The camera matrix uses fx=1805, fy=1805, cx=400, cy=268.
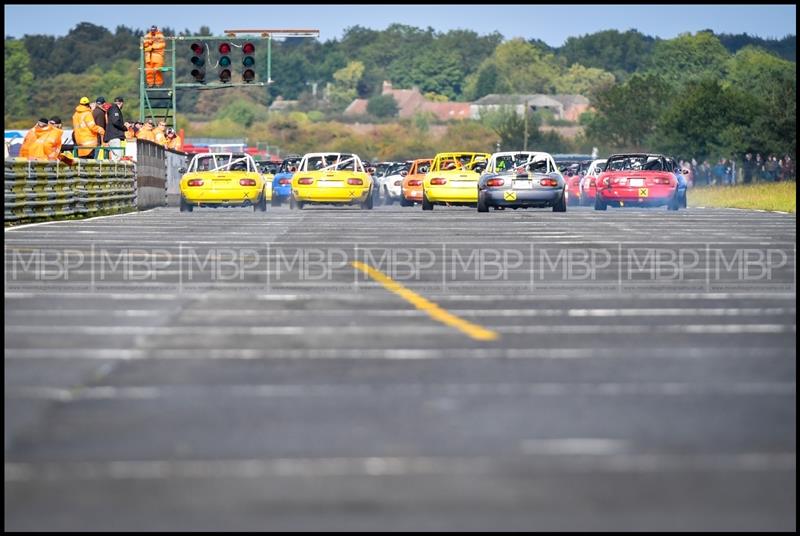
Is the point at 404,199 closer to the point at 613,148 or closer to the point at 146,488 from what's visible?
the point at 146,488

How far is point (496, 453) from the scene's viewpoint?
768cm

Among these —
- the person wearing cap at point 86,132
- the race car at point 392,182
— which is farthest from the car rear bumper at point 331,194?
the race car at point 392,182

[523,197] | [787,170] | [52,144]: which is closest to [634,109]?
[787,170]

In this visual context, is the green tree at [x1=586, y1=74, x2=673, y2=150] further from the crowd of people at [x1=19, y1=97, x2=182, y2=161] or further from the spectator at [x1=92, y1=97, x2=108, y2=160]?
the spectator at [x1=92, y1=97, x2=108, y2=160]

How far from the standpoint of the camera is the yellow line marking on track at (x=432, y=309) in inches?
494

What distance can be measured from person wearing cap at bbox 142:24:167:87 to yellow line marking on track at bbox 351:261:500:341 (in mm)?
36039

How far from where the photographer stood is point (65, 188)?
113 ft

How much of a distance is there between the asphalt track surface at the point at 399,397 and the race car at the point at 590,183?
88.9 feet

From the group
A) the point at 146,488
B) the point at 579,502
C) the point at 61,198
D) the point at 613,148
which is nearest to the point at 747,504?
the point at 579,502

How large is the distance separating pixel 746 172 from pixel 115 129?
40.5 meters

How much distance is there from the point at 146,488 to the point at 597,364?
4396 mm

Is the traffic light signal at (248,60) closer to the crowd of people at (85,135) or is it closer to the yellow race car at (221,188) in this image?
the crowd of people at (85,135)

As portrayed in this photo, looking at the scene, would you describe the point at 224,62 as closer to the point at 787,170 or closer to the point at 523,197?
the point at 523,197

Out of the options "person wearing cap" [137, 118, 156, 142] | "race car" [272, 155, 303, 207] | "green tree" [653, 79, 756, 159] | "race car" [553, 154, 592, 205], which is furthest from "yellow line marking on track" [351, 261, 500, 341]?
"green tree" [653, 79, 756, 159]
